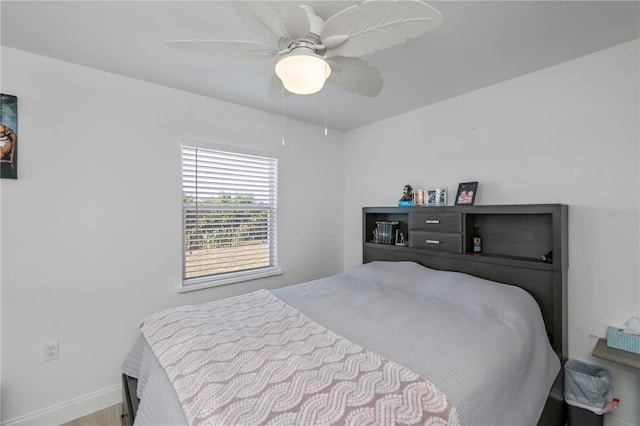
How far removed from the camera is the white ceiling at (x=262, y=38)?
4.89 feet

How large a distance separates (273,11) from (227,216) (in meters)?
2.03

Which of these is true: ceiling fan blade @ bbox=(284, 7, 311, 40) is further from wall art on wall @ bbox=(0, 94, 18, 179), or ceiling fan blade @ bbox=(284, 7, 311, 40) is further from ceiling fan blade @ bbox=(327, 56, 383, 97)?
wall art on wall @ bbox=(0, 94, 18, 179)

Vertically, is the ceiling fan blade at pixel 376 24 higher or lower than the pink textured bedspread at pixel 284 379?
higher

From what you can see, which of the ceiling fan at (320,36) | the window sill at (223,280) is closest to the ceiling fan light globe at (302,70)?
the ceiling fan at (320,36)

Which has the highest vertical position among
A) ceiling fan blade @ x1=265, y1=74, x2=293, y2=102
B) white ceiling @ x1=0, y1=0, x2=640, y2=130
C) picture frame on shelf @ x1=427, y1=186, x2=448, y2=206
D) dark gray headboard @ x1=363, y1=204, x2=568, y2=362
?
white ceiling @ x1=0, y1=0, x2=640, y2=130

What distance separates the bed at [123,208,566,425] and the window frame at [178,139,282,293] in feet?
2.43

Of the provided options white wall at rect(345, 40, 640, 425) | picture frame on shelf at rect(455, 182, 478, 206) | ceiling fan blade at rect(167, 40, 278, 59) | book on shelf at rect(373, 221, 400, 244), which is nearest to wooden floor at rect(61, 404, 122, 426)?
ceiling fan blade at rect(167, 40, 278, 59)

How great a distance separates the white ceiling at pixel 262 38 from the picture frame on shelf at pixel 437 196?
0.89 meters

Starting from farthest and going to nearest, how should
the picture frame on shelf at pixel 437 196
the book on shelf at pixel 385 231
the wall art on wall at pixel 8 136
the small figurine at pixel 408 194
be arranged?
the book on shelf at pixel 385 231 → the small figurine at pixel 408 194 → the picture frame on shelf at pixel 437 196 → the wall art on wall at pixel 8 136

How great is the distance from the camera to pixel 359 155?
3.59 meters

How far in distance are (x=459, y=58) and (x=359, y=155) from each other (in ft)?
5.66

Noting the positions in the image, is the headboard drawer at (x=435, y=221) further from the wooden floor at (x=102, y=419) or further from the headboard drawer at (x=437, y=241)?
the wooden floor at (x=102, y=419)

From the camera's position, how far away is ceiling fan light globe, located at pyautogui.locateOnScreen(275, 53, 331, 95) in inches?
48.1

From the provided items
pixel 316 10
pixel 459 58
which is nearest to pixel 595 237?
pixel 459 58
